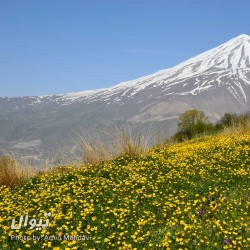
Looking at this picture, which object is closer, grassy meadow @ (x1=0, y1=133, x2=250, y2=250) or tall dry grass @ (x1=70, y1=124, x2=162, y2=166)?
grassy meadow @ (x1=0, y1=133, x2=250, y2=250)

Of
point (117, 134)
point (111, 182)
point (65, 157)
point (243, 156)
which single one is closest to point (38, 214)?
point (111, 182)

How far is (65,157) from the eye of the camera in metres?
12.8

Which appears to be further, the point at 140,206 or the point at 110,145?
the point at 110,145

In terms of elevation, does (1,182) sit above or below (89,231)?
above

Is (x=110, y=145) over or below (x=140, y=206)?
over

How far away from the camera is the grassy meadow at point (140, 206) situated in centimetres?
641

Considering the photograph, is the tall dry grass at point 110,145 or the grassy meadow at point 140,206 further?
the tall dry grass at point 110,145

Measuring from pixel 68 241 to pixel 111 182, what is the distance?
12.2ft

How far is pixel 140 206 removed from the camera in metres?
8.12

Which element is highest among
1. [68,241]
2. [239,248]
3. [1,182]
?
[1,182]

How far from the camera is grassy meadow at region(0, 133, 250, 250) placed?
6.41 meters

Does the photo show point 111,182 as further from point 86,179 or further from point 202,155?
point 202,155

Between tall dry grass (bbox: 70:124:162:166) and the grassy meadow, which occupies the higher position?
tall dry grass (bbox: 70:124:162:166)

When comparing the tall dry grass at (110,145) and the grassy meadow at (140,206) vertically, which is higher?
the tall dry grass at (110,145)
